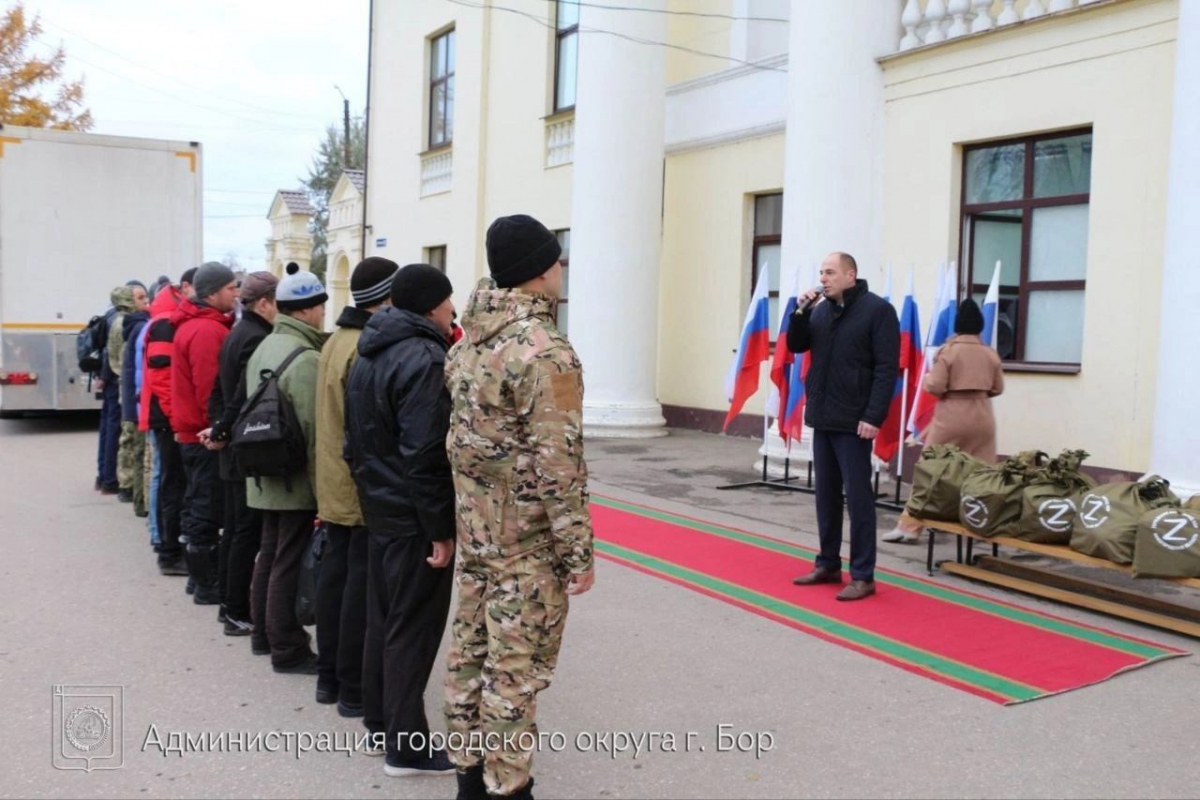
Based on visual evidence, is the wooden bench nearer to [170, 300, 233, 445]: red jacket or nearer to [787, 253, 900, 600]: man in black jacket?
[787, 253, 900, 600]: man in black jacket

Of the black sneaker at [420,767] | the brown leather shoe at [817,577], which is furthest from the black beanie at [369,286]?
the brown leather shoe at [817,577]

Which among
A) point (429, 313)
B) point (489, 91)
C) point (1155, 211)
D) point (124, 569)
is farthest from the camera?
point (489, 91)

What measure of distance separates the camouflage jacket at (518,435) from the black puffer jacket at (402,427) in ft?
0.68

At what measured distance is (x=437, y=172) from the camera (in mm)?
21438

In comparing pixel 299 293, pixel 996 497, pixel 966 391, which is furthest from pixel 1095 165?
pixel 299 293

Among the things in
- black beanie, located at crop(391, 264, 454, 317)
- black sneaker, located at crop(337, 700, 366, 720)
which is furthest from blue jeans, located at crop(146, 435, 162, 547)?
black beanie, located at crop(391, 264, 454, 317)

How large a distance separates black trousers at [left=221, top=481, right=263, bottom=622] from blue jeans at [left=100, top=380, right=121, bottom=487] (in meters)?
4.92

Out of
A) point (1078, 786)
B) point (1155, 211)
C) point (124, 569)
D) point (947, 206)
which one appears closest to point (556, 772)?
point (1078, 786)

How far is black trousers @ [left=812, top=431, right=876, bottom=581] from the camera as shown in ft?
20.2

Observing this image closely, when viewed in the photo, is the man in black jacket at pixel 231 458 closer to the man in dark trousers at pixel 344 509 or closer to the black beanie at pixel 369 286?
the man in dark trousers at pixel 344 509

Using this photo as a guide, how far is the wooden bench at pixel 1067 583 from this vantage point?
5.68m

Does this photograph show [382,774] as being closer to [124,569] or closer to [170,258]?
[124,569]

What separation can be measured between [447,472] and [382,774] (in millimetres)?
1154

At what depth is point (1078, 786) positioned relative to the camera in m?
3.80
